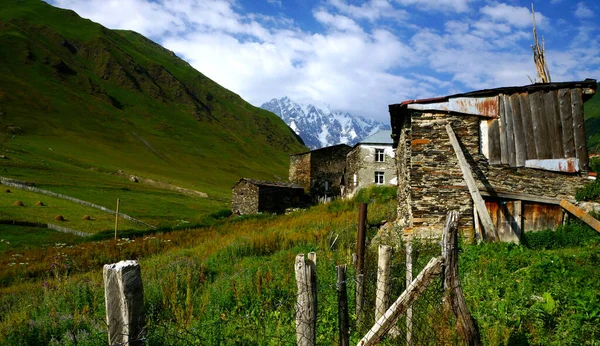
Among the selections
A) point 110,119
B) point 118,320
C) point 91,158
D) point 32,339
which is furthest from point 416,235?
point 110,119

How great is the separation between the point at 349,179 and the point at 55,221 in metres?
29.4

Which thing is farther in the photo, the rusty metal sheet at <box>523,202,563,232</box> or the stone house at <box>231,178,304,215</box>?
the stone house at <box>231,178,304,215</box>

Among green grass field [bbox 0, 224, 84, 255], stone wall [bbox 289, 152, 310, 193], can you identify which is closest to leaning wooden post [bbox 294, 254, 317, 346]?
green grass field [bbox 0, 224, 84, 255]

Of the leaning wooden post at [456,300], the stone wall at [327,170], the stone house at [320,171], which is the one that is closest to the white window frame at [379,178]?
the stone house at [320,171]

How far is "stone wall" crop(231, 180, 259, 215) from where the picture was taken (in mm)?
44375

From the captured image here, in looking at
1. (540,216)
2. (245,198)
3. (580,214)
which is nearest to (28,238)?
(245,198)

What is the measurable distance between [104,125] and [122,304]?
404ft

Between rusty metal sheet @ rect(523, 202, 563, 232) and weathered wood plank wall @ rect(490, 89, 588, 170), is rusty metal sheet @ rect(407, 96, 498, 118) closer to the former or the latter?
weathered wood plank wall @ rect(490, 89, 588, 170)

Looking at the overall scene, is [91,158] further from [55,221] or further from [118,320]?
[118,320]

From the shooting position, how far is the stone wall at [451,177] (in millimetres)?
13656

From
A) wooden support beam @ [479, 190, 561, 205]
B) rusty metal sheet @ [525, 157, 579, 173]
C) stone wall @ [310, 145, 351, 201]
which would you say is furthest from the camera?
stone wall @ [310, 145, 351, 201]

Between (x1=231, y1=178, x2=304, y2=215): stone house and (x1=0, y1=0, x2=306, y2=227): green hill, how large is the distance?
231 inches

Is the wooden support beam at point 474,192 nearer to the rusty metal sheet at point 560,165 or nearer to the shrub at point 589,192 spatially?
the rusty metal sheet at point 560,165

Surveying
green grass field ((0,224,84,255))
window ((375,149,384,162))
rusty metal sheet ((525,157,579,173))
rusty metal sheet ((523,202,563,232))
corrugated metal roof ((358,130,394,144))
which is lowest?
green grass field ((0,224,84,255))
